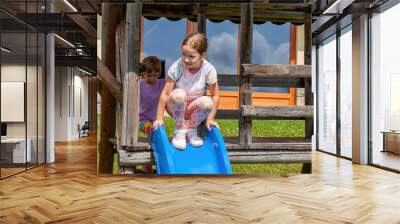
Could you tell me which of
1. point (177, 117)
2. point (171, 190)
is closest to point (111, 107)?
point (177, 117)

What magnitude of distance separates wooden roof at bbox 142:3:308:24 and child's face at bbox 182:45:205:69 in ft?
1.22

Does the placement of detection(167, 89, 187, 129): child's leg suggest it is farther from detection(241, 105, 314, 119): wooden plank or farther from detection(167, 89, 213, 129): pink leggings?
detection(241, 105, 314, 119): wooden plank

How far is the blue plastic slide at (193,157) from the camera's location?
4660 millimetres

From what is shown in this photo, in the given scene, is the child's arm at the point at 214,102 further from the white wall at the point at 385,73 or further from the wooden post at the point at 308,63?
the white wall at the point at 385,73

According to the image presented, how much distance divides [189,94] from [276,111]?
103cm

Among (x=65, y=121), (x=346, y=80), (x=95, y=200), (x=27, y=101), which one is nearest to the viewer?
(x=95, y=200)

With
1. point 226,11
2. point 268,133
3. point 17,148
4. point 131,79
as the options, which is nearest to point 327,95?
point 268,133

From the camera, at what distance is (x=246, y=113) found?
16.4 feet

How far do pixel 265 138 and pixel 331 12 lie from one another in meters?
2.21

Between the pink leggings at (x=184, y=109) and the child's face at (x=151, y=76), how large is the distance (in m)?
0.28

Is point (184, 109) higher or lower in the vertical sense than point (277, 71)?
lower

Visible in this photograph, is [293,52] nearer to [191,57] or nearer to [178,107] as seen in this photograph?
[191,57]

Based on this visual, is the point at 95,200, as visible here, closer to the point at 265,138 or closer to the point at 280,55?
the point at 265,138

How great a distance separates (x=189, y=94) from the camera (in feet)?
→ 15.8
